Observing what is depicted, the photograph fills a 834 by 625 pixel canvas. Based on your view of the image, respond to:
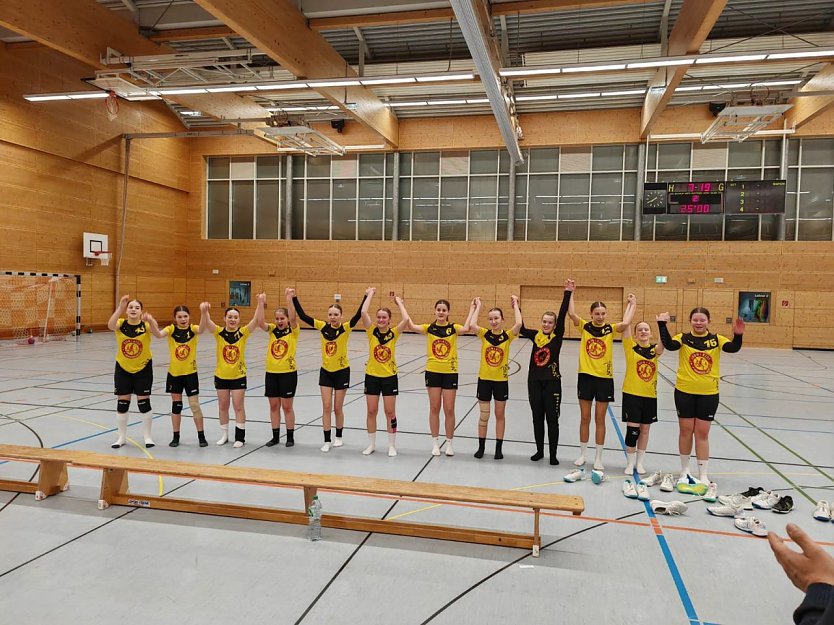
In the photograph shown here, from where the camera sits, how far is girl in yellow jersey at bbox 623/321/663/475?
6387 millimetres

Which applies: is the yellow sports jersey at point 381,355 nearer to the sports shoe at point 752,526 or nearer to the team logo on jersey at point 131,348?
the team logo on jersey at point 131,348

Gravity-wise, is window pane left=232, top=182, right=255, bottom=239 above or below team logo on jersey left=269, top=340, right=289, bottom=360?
above

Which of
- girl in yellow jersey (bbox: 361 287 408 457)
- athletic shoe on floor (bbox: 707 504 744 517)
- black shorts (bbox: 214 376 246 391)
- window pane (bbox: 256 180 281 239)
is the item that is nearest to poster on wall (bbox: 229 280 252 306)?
window pane (bbox: 256 180 281 239)

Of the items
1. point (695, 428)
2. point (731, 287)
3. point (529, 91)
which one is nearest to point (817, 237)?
point (731, 287)

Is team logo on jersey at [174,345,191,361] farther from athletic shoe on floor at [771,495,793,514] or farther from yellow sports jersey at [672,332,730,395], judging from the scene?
athletic shoe on floor at [771,495,793,514]

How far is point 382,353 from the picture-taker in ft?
24.0

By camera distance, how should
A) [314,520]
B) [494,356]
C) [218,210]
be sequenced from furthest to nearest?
→ [218,210], [494,356], [314,520]

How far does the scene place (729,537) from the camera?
4855 mm

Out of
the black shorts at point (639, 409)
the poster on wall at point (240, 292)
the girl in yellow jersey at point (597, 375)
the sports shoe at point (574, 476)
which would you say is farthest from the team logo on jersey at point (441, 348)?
the poster on wall at point (240, 292)

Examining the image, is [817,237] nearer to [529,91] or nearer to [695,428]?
[529,91]

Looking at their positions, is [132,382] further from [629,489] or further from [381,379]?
[629,489]

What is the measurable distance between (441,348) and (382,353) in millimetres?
799

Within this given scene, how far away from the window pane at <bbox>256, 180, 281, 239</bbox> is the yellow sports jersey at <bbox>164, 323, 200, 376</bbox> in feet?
69.2

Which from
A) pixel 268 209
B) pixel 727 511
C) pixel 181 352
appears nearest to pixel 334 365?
pixel 181 352
